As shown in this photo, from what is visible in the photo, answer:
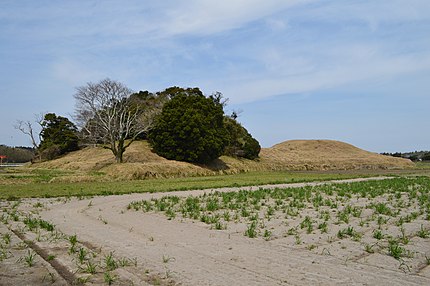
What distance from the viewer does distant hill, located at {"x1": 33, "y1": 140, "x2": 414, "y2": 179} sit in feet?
106

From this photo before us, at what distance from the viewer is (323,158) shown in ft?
202

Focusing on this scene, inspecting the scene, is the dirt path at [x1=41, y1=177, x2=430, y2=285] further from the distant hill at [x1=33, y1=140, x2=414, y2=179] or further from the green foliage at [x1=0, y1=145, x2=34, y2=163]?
the green foliage at [x1=0, y1=145, x2=34, y2=163]

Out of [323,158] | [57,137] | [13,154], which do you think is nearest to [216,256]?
[57,137]

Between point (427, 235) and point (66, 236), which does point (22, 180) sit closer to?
point (66, 236)

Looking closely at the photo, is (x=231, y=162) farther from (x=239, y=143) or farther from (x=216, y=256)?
(x=216, y=256)

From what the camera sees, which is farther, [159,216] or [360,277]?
[159,216]

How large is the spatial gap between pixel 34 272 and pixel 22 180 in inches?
860

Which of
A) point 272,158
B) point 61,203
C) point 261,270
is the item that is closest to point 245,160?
point 272,158

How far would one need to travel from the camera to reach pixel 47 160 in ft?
172

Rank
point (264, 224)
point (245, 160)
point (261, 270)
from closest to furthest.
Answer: point (261, 270) → point (264, 224) → point (245, 160)

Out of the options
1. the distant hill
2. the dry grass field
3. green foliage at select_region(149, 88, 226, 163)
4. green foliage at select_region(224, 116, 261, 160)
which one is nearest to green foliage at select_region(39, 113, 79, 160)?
the distant hill

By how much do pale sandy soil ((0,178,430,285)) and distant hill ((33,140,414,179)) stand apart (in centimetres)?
2124

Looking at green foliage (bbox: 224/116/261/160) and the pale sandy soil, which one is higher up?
green foliage (bbox: 224/116/261/160)

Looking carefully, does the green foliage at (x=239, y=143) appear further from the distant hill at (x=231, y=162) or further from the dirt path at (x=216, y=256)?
the dirt path at (x=216, y=256)
